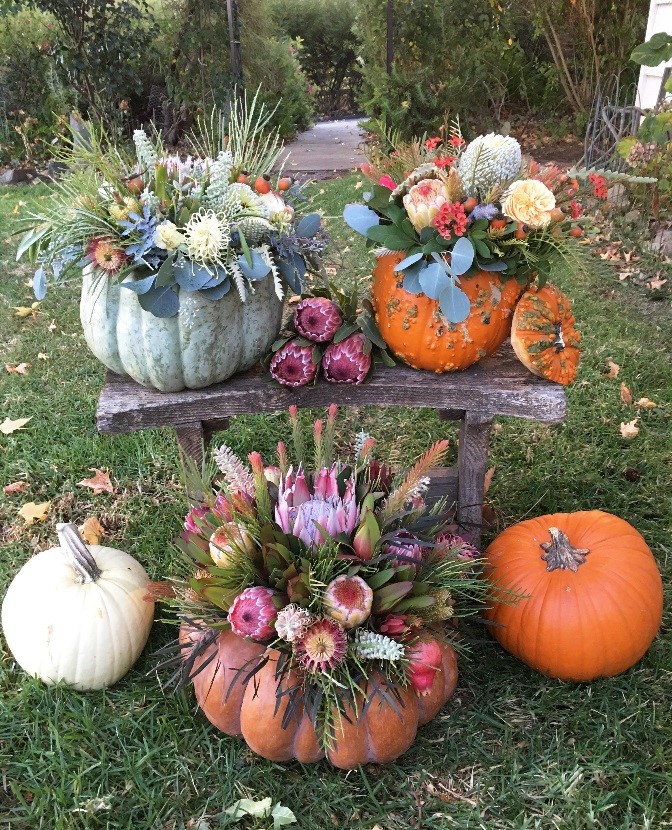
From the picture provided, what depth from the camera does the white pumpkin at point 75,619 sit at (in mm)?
2025

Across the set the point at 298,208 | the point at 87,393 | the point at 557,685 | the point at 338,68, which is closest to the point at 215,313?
the point at 298,208

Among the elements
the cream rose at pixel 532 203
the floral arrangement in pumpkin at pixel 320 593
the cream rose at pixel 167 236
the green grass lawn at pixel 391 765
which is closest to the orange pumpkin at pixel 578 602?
the green grass lawn at pixel 391 765

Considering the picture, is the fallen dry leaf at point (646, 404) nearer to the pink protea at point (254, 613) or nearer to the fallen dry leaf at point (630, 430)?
the fallen dry leaf at point (630, 430)

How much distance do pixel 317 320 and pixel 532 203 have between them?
0.67 m

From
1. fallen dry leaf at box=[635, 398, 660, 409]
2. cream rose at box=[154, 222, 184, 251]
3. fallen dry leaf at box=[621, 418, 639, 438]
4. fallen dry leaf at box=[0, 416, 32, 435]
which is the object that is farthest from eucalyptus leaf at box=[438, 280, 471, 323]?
fallen dry leaf at box=[0, 416, 32, 435]

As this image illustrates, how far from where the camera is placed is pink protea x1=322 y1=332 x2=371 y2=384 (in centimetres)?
213

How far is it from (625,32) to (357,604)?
8.80 metres

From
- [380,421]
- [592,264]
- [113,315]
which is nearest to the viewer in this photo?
[113,315]

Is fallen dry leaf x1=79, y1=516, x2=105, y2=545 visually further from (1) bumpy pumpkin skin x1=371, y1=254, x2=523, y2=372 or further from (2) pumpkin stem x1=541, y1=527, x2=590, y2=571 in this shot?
(2) pumpkin stem x1=541, y1=527, x2=590, y2=571

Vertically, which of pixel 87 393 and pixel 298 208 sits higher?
pixel 298 208

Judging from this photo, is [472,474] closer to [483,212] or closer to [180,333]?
[483,212]

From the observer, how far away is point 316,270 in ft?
7.26

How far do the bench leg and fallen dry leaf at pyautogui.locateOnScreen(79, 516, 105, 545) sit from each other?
1285 millimetres

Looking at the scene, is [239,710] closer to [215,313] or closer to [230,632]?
[230,632]
